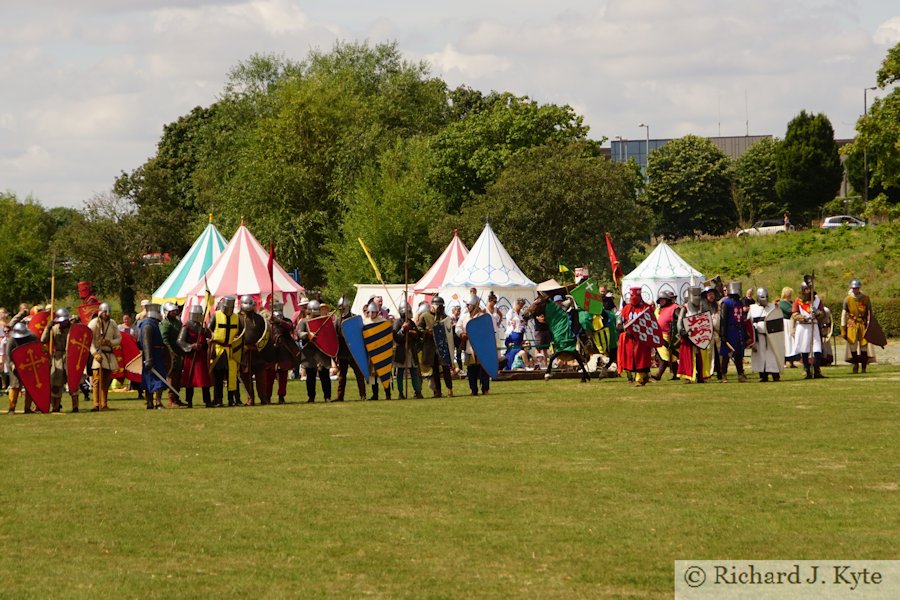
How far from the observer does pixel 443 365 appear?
74.2 ft

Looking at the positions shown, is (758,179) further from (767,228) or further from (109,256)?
(109,256)

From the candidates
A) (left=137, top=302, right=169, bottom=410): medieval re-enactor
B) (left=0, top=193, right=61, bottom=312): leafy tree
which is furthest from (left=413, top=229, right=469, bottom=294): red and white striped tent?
(left=0, top=193, right=61, bottom=312): leafy tree

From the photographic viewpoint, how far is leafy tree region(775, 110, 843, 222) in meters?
77.4

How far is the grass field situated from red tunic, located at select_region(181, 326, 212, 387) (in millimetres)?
2771

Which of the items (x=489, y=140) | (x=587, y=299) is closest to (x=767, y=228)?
(x=489, y=140)

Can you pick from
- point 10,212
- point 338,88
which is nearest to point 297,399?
point 338,88

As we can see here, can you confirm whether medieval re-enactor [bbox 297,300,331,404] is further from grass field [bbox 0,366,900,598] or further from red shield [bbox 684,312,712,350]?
red shield [bbox 684,312,712,350]

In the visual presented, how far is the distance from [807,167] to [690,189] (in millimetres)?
6794

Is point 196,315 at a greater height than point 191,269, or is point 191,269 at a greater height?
point 191,269

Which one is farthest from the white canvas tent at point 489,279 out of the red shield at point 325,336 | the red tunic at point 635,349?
the red shield at point 325,336

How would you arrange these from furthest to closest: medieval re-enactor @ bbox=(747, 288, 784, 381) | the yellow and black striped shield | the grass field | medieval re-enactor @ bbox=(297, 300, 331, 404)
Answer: medieval re-enactor @ bbox=(747, 288, 784, 381), the yellow and black striped shield, medieval re-enactor @ bbox=(297, 300, 331, 404), the grass field

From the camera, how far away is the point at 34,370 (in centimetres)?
2058

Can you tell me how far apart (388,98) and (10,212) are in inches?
1072

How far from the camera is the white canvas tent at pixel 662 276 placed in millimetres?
37750
